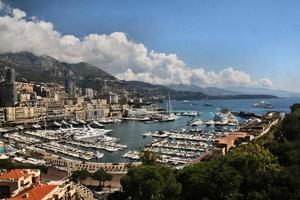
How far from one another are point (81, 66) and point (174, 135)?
121m

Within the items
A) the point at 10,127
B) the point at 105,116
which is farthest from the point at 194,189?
the point at 105,116

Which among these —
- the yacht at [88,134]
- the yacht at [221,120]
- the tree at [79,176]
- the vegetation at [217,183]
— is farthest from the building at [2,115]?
the vegetation at [217,183]

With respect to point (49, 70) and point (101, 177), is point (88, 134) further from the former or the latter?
point (49, 70)

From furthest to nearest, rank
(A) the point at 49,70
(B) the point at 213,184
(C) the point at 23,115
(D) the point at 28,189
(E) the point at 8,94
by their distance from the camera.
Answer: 1. (A) the point at 49,70
2. (E) the point at 8,94
3. (C) the point at 23,115
4. (D) the point at 28,189
5. (B) the point at 213,184

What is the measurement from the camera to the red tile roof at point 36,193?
1052 centimetres

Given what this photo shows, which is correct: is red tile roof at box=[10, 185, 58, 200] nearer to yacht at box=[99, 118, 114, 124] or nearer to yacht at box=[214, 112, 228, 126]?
yacht at box=[214, 112, 228, 126]

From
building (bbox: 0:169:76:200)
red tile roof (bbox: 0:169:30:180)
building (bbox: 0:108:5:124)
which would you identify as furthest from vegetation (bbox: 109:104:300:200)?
building (bbox: 0:108:5:124)

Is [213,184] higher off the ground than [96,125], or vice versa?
[213,184]

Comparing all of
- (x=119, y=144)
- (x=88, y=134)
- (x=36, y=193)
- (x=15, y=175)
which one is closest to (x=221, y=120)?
(x=88, y=134)

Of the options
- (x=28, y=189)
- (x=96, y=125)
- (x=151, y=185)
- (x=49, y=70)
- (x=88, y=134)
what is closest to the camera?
(x=28, y=189)

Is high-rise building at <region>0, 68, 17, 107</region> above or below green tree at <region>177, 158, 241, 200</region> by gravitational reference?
above

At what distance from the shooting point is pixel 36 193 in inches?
428

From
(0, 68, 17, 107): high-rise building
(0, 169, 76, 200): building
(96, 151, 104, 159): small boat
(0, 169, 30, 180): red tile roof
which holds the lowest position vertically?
(96, 151, 104, 159): small boat

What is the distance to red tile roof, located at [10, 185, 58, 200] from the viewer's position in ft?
34.5
